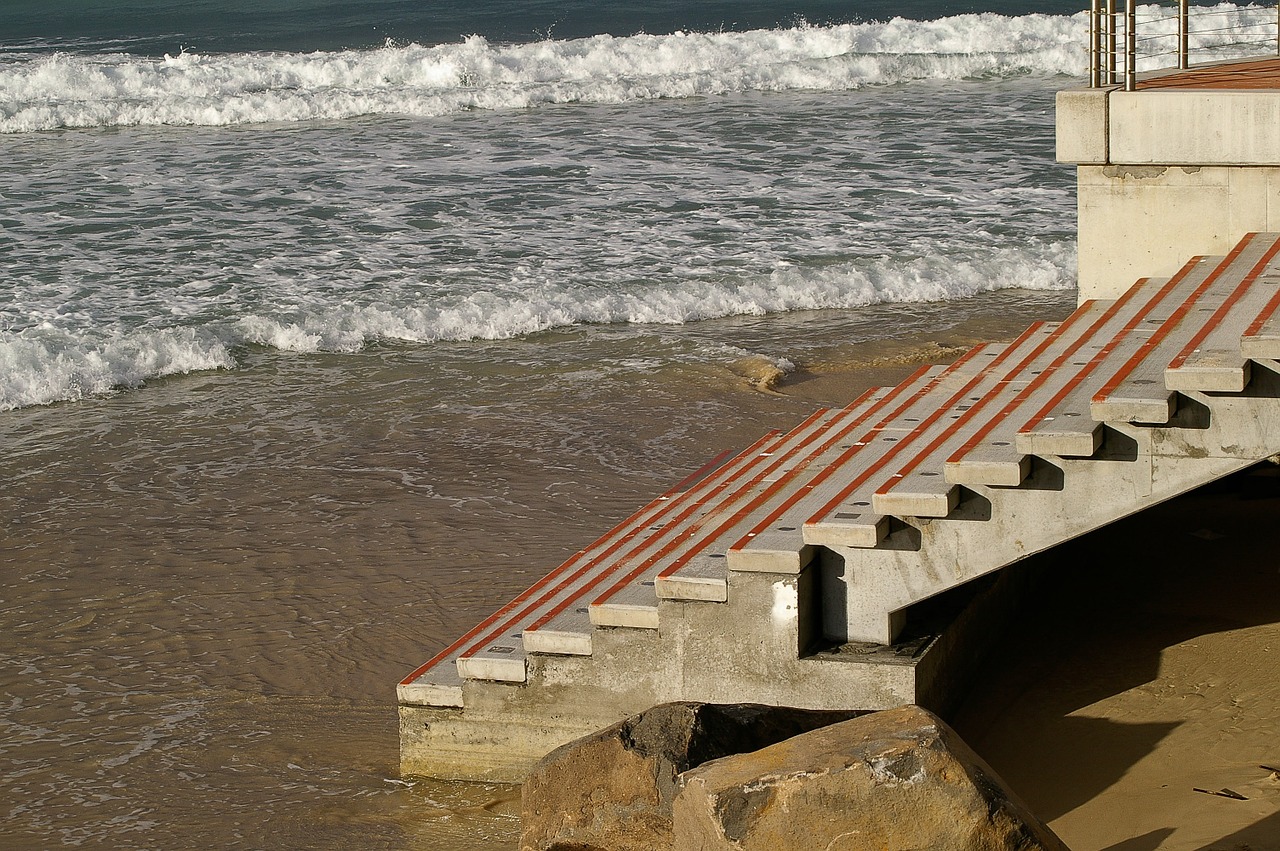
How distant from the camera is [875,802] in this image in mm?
3750

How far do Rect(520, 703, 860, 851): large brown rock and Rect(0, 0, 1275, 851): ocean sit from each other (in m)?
0.55

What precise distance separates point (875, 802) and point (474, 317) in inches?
373

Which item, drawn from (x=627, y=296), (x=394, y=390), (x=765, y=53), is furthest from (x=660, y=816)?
(x=765, y=53)

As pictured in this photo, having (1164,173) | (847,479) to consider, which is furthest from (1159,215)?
(847,479)

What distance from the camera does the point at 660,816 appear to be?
4398 mm

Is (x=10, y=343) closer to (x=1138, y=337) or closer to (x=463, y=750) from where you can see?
(x=463, y=750)

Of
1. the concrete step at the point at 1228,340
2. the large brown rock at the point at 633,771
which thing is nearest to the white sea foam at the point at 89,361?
the large brown rock at the point at 633,771

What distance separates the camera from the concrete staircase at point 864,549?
4.64 metres

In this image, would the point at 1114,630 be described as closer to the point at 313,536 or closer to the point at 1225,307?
the point at 1225,307

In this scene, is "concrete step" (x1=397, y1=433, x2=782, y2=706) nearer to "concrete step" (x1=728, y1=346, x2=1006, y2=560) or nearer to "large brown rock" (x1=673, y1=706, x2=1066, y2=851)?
"concrete step" (x1=728, y1=346, x2=1006, y2=560)

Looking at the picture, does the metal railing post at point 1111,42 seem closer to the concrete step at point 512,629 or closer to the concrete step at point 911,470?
the concrete step at point 911,470

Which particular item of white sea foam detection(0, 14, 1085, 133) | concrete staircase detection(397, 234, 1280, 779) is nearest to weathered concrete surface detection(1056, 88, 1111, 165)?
concrete staircase detection(397, 234, 1280, 779)

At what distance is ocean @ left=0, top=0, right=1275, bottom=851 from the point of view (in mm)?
6105

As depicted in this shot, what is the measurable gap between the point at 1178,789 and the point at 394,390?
294 inches
